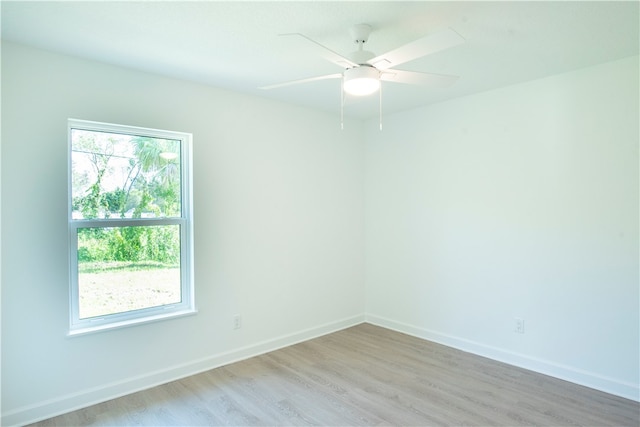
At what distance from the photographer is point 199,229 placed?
10.5 feet

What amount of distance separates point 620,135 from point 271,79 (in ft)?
8.78

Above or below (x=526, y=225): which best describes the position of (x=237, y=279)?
below

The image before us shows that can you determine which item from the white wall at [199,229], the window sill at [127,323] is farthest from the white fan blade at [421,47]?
the window sill at [127,323]

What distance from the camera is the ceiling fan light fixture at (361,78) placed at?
81.4 inches

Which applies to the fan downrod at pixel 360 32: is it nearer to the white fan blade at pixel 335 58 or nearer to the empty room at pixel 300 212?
the empty room at pixel 300 212

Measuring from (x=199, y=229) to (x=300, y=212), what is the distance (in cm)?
112

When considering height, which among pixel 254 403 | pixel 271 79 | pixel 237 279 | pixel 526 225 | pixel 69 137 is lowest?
pixel 254 403

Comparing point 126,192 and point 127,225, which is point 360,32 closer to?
point 126,192

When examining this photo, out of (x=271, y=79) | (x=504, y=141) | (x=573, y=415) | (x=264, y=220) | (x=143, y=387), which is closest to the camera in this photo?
(x=573, y=415)

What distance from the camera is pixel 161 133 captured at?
304cm

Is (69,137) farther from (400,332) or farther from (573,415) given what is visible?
(573,415)

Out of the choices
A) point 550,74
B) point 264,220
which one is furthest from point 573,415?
point 264,220

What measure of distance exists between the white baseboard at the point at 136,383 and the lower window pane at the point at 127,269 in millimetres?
528

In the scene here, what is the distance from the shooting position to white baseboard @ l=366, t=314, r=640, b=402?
2.74 m
